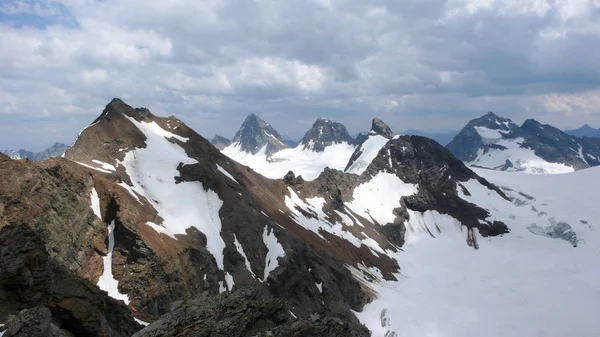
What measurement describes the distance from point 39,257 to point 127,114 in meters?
98.6

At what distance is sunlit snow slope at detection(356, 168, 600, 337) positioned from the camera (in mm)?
94062

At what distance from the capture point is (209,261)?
67000 mm

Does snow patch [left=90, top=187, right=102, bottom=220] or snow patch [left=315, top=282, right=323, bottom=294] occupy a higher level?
snow patch [left=90, top=187, right=102, bottom=220]

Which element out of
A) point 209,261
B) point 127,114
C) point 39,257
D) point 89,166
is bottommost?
point 209,261

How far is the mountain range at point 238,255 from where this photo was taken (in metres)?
21.9

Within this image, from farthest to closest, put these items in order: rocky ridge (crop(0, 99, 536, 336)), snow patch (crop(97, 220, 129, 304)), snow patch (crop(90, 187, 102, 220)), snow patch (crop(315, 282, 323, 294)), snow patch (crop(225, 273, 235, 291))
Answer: snow patch (crop(315, 282, 323, 294)), snow patch (crop(225, 273, 235, 291)), snow patch (crop(90, 187, 102, 220)), snow patch (crop(97, 220, 129, 304)), rocky ridge (crop(0, 99, 536, 336))

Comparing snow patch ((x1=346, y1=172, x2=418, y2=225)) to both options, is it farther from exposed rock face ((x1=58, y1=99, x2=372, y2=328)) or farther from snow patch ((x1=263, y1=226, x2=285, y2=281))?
snow patch ((x1=263, y1=226, x2=285, y2=281))

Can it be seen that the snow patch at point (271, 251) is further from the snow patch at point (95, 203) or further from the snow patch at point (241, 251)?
the snow patch at point (95, 203)

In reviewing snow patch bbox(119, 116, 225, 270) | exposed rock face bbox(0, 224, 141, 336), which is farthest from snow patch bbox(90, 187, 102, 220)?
exposed rock face bbox(0, 224, 141, 336)

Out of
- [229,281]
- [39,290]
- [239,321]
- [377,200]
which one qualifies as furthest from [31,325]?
[377,200]

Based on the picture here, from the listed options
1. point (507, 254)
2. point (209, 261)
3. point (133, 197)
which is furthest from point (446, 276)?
point (133, 197)

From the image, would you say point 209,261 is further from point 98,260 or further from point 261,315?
point 261,315

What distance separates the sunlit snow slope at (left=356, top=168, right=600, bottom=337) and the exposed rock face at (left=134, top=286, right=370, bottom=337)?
237 ft

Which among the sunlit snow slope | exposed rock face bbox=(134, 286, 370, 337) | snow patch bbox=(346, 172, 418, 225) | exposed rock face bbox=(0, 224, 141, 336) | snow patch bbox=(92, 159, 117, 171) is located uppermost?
snow patch bbox=(92, 159, 117, 171)
